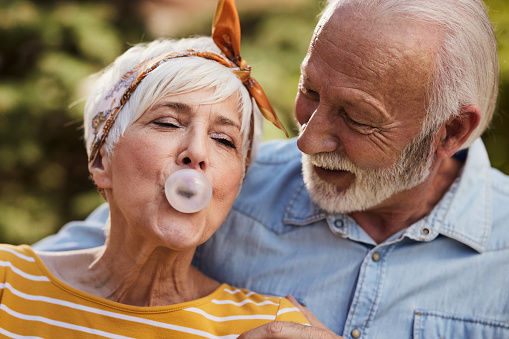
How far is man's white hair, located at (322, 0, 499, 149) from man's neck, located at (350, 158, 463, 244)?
13.1 inches

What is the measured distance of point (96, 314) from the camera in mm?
2070

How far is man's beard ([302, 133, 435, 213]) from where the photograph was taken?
8.00ft

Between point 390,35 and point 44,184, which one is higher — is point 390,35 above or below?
above

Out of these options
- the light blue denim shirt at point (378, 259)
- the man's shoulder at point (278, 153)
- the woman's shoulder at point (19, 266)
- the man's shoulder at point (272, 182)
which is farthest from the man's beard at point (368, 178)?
the woman's shoulder at point (19, 266)

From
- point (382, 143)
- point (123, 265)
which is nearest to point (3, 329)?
point (123, 265)

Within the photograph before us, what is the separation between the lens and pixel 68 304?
2096 mm

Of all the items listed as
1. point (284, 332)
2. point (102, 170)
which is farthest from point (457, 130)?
point (102, 170)

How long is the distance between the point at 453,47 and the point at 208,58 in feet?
3.37

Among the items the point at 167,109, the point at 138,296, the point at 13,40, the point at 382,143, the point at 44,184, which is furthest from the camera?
the point at 44,184

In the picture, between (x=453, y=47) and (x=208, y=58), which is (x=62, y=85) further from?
(x=453, y=47)

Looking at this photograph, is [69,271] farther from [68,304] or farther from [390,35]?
[390,35]

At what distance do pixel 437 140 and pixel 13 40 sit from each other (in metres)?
3.35

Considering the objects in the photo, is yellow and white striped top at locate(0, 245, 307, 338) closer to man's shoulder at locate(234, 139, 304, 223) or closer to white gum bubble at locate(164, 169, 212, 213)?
white gum bubble at locate(164, 169, 212, 213)

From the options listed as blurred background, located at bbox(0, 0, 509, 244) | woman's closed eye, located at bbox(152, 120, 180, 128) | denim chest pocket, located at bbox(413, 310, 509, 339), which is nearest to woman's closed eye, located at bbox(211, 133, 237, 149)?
woman's closed eye, located at bbox(152, 120, 180, 128)
